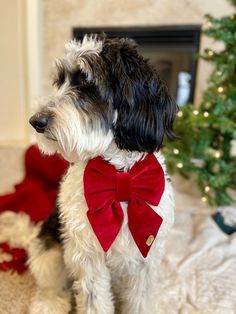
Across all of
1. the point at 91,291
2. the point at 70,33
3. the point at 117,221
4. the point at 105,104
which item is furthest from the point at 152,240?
the point at 70,33

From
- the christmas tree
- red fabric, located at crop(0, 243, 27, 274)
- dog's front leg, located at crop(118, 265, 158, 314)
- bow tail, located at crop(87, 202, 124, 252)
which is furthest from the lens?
the christmas tree

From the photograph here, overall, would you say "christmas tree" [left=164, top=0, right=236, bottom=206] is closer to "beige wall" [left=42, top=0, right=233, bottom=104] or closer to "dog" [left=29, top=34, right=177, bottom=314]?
"dog" [left=29, top=34, right=177, bottom=314]

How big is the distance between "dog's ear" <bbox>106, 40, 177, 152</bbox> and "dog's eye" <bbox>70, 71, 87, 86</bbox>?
0.08 meters

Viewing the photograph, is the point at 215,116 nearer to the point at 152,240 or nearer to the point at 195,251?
the point at 195,251

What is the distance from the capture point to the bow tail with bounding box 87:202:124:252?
40.1 inches

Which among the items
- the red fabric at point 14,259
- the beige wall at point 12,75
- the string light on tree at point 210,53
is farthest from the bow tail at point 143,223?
the beige wall at point 12,75

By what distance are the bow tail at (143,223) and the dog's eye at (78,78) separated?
33 cm

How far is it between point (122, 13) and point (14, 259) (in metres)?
1.78

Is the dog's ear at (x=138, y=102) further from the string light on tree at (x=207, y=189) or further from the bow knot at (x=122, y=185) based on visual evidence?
the string light on tree at (x=207, y=189)

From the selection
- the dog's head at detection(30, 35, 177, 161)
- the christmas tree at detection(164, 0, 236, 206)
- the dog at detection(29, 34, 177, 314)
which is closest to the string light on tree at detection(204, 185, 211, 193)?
the christmas tree at detection(164, 0, 236, 206)

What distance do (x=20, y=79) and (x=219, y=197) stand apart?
1.62 metres

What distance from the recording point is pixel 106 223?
1.02m

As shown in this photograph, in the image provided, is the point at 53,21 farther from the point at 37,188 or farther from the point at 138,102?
the point at 138,102

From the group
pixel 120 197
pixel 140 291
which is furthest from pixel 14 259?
pixel 120 197
